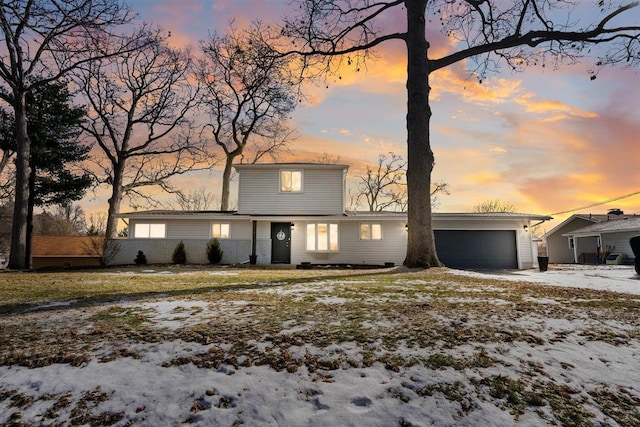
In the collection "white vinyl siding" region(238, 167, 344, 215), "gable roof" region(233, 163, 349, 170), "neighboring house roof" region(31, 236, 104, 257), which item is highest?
"gable roof" region(233, 163, 349, 170)

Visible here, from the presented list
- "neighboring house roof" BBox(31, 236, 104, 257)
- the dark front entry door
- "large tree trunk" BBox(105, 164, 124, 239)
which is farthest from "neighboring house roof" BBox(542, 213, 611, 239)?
"neighboring house roof" BBox(31, 236, 104, 257)

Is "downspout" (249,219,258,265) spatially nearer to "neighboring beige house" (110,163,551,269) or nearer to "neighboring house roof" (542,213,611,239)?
"neighboring beige house" (110,163,551,269)

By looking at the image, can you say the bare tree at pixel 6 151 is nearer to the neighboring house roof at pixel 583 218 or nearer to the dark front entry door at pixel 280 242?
the dark front entry door at pixel 280 242

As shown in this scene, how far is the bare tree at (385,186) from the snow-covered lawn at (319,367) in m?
33.9

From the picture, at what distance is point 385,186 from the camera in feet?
127

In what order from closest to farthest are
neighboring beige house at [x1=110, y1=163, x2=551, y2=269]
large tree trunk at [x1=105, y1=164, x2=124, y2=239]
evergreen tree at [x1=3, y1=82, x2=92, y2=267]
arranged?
neighboring beige house at [x1=110, y1=163, x2=551, y2=269] < evergreen tree at [x1=3, y1=82, x2=92, y2=267] < large tree trunk at [x1=105, y1=164, x2=124, y2=239]

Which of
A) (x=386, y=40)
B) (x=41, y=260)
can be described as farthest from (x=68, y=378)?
(x=41, y=260)

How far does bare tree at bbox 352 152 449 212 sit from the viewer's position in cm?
3775

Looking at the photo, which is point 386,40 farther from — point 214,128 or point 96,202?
point 96,202

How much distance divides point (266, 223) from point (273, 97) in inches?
486

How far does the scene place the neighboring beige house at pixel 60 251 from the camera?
28.1m

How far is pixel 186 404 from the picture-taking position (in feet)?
7.88

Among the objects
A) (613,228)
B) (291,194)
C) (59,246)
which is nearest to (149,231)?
(291,194)

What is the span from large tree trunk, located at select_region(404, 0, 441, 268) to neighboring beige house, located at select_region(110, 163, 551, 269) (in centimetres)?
646
